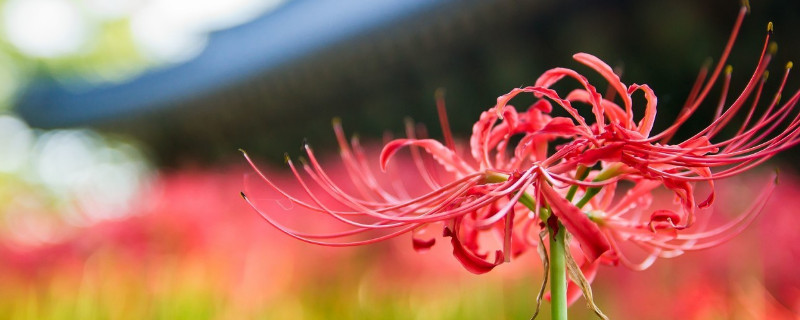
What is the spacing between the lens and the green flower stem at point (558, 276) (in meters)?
0.39

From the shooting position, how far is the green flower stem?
0.39 meters

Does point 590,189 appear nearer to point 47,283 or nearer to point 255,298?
point 255,298

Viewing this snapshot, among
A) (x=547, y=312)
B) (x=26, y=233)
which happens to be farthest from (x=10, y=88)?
(x=547, y=312)

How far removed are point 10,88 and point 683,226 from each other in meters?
7.18

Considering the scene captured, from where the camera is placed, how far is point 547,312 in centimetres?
119

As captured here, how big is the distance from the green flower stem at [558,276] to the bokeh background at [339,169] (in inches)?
11.7

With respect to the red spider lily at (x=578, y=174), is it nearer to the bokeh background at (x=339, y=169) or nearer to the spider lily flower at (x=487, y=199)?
the spider lily flower at (x=487, y=199)

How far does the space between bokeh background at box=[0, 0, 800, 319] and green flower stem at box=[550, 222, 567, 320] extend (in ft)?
0.98

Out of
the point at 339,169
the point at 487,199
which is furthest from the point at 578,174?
the point at 339,169

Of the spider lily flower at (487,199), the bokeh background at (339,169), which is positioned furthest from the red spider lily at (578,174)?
the bokeh background at (339,169)

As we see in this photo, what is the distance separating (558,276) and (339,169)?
168 cm

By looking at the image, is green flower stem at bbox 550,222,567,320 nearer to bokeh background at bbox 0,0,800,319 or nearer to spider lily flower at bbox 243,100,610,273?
spider lily flower at bbox 243,100,610,273

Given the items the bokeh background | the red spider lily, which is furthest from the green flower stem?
the bokeh background

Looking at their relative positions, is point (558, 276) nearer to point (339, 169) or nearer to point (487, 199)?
point (487, 199)
